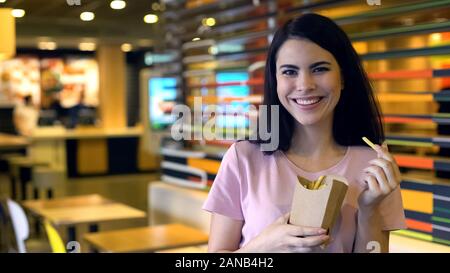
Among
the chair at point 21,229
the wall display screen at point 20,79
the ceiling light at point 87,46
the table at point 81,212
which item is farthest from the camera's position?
the wall display screen at point 20,79

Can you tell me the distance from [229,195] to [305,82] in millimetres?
270

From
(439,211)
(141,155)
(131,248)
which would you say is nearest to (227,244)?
(439,211)

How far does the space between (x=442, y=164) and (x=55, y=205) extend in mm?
2640

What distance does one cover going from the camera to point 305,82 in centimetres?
106

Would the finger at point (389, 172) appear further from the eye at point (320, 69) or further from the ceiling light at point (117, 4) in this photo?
the ceiling light at point (117, 4)

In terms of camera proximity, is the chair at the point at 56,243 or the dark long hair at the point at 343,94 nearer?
the dark long hair at the point at 343,94

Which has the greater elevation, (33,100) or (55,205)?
(33,100)

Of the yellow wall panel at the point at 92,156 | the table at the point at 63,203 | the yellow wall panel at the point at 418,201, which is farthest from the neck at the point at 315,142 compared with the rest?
the yellow wall panel at the point at 92,156

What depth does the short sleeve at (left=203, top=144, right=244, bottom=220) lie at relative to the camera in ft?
3.82

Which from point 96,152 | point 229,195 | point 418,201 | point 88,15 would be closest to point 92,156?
point 96,152

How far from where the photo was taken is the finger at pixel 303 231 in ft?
3.18

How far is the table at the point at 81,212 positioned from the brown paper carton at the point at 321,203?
2291mm

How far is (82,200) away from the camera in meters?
4.06
